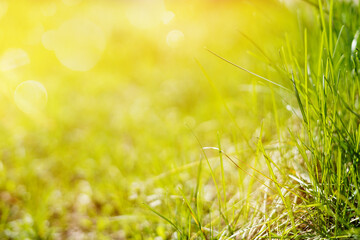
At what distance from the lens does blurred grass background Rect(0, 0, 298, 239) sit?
1.41m

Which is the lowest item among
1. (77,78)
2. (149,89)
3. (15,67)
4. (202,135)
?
(202,135)

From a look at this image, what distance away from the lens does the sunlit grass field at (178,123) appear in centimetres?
81

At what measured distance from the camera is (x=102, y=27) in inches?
198

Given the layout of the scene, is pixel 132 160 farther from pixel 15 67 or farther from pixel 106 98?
pixel 15 67

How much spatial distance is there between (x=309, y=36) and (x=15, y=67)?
3.46 m

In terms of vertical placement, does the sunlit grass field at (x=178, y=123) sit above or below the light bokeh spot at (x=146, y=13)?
below

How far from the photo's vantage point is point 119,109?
2.95 meters

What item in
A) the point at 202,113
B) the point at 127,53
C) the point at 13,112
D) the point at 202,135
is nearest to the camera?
the point at 202,135

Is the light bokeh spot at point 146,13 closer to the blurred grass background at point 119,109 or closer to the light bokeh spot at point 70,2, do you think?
the blurred grass background at point 119,109

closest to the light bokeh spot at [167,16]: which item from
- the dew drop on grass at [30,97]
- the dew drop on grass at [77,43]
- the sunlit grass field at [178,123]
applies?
the sunlit grass field at [178,123]

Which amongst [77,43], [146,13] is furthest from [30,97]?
[146,13]

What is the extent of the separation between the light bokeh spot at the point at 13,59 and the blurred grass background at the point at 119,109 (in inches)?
0.7

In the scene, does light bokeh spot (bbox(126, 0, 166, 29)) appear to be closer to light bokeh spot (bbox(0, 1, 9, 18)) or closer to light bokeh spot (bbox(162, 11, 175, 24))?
light bokeh spot (bbox(162, 11, 175, 24))

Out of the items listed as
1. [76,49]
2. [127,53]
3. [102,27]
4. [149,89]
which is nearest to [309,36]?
[149,89]
